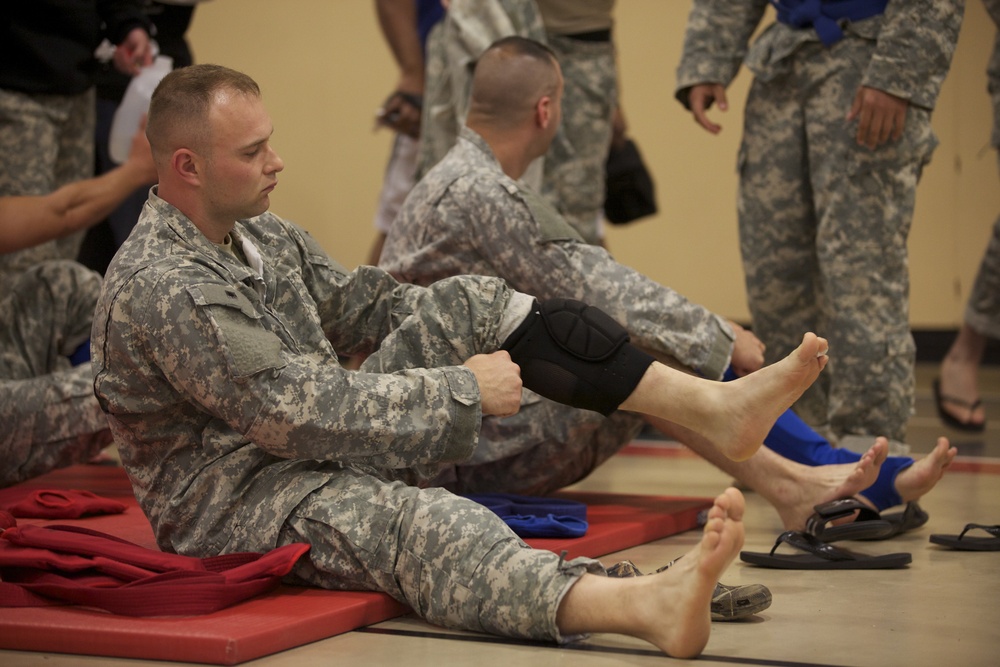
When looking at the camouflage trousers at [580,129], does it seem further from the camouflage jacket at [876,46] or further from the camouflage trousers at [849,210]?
the camouflage trousers at [849,210]

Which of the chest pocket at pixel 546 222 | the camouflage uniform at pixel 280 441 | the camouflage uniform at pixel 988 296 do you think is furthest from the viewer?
the camouflage uniform at pixel 988 296

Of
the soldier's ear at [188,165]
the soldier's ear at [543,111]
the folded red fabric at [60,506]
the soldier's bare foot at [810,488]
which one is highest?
the soldier's ear at [543,111]

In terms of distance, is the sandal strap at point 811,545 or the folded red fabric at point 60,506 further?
the folded red fabric at point 60,506

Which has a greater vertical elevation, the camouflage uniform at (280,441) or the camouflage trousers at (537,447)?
the camouflage uniform at (280,441)

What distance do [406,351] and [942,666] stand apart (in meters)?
1.01

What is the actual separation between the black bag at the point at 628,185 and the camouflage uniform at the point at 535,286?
2.02 m

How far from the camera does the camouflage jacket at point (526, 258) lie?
2455 mm

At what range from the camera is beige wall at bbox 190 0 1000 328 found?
6.07 meters

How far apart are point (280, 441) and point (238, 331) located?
6.7 inches

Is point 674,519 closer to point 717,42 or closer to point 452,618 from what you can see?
point 452,618

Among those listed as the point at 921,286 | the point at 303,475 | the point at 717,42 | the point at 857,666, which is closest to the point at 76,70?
the point at 717,42

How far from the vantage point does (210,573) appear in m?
1.80

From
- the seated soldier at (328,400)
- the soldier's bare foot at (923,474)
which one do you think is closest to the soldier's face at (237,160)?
the seated soldier at (328,400)

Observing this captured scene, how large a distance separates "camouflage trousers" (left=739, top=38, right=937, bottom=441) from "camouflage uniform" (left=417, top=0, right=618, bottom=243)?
2.90ft
